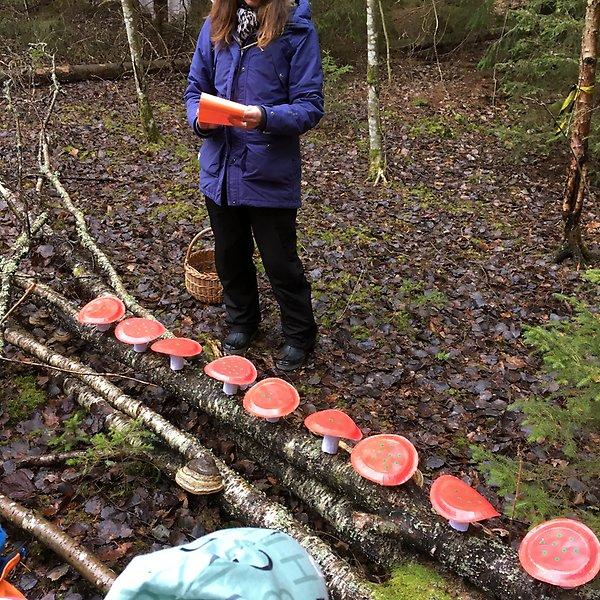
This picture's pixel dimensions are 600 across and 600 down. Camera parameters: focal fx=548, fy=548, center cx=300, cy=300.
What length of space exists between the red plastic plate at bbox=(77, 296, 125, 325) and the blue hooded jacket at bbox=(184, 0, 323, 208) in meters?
1.07

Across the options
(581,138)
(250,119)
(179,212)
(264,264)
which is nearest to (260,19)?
(250,119)

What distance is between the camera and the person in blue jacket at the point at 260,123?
11.3ft

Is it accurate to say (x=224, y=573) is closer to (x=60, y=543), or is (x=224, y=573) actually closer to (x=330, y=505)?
(x=60, y=543)

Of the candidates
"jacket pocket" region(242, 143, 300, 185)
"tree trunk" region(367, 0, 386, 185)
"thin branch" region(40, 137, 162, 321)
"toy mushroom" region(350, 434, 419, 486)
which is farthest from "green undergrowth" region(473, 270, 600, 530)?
"tree trunk" region(367, 0, 386, 185)

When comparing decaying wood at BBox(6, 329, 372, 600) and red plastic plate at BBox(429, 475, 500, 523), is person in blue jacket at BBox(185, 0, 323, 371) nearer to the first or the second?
decaying wood at BBox(6, 329, 372, 600)

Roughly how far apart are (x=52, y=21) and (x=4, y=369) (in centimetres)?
1092

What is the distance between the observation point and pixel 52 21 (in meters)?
12.1

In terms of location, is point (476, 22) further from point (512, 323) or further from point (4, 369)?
point (4, 369)

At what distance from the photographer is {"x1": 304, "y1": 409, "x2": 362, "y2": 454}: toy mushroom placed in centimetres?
308

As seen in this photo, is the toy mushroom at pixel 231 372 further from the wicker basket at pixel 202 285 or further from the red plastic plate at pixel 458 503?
the wicker basket at pixel 202 285

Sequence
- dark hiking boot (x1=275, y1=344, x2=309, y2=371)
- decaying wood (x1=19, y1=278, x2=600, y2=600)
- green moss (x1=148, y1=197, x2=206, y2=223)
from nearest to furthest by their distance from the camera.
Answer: decaying wood (x1=19, y1=278, x2=600, y2=600), dark hiking boot (x1=275, y1=344, x2=309, y2=371), green moss (x1=148, y1=197, x2=206, y2=223)

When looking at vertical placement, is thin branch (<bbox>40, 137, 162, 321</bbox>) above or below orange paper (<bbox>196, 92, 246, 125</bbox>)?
below

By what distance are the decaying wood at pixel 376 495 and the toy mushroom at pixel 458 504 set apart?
5.0 inches

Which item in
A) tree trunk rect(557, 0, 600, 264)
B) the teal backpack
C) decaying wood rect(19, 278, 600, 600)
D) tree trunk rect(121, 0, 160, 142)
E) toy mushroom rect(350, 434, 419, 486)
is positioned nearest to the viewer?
the teal backpack
